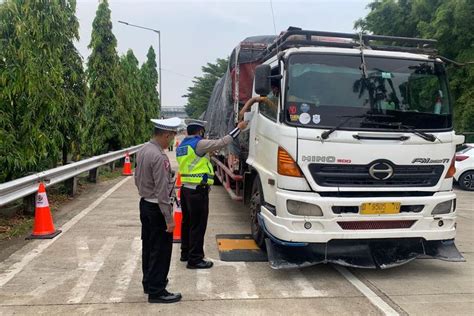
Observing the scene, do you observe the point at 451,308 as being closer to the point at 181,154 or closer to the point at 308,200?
the point at 308,200

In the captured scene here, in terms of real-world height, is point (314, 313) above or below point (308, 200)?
below

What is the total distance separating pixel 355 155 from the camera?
4863mm

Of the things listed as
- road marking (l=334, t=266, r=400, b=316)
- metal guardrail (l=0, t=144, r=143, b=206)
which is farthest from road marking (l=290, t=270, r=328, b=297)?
metal guardrail (l=0, t=144, r=143, b=206)

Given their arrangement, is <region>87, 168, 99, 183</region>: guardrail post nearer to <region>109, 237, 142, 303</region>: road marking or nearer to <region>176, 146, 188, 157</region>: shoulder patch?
<region>109, 237, 142, 303</region>: road marking

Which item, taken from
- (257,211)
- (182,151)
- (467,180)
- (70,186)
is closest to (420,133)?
(257,211)

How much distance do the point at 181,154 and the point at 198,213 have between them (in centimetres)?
74

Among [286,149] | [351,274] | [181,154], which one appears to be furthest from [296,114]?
[351,274]

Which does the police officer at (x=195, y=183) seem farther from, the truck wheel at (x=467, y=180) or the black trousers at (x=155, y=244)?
the truck wheel at (x=467, y=180)

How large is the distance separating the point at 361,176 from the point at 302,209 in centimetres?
74

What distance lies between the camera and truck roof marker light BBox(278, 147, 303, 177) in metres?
4.88

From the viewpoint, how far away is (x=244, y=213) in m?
8.80

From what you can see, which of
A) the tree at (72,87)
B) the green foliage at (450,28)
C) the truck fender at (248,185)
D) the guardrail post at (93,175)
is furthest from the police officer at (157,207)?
the green foliage at (450,28)

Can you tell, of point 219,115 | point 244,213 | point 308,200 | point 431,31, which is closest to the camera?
point 308,200

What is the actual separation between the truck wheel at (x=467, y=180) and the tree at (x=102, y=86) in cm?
1230
